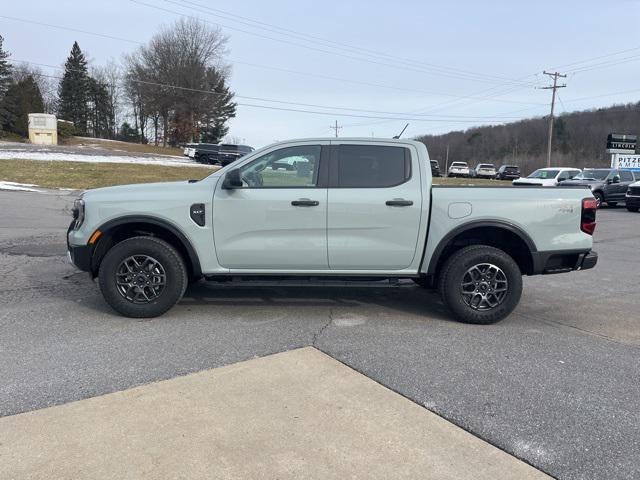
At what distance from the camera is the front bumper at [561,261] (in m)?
5.12

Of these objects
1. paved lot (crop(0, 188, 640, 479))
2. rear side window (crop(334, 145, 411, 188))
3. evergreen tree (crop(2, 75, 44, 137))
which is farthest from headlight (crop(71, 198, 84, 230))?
evergreen tree (crop(2, 75, 44, 137))

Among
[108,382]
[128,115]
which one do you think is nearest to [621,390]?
[108,382]

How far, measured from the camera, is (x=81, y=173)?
81.8ft

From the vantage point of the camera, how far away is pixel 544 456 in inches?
111

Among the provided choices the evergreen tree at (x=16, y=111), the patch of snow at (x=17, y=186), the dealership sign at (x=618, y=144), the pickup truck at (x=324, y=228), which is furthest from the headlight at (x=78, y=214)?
the evergreen tree at (x=16, y=111)

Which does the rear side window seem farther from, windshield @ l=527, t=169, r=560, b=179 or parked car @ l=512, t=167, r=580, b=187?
windshield @ l=527, t=169, r=560, b=179

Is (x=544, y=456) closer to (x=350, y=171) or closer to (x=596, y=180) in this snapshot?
(x=350, y=171)

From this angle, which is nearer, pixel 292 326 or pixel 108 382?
pixel 108 382

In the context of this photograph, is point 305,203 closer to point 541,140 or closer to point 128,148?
point 128,148

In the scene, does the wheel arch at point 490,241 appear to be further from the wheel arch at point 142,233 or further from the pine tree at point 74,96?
the pine tree at point 74,96

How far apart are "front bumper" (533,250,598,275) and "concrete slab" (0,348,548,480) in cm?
246

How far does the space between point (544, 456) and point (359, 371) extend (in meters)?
1.46

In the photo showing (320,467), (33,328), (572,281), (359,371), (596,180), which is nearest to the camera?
(320,467)

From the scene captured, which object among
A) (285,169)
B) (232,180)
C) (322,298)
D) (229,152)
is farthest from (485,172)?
(232,180)
